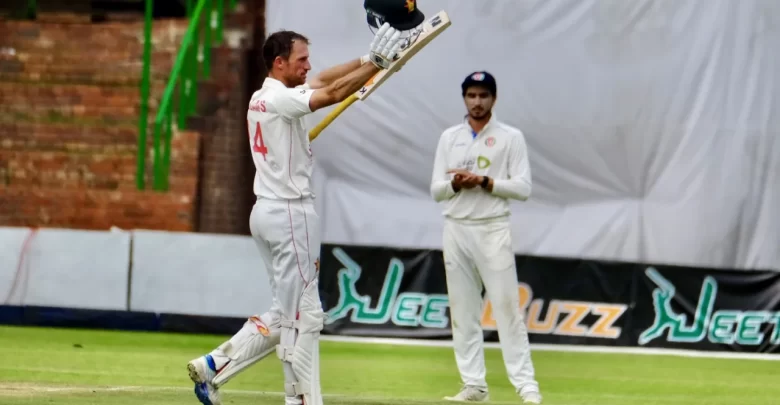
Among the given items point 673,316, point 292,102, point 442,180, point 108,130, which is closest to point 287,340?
point 292,102

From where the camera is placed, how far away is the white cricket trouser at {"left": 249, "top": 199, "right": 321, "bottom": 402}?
594 cm

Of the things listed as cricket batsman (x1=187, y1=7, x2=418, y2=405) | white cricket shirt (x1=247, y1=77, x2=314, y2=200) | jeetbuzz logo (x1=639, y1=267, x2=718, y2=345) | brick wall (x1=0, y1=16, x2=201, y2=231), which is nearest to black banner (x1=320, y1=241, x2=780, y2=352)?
jeetbuzz logo (x1=639, y1=267, x2=718, y2=345)

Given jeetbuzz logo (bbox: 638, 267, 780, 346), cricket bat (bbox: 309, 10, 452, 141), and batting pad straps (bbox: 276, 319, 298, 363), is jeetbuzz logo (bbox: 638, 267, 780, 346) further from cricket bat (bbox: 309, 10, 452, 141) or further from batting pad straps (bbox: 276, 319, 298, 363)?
cricket bat (bbox: 309, 10, 452, 141)

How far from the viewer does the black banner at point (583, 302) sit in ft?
39.0

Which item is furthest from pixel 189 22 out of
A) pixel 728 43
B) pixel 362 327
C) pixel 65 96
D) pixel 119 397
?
pixel 119 397

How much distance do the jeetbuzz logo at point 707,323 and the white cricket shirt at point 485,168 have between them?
4.28 m

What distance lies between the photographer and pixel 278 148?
6000 mm

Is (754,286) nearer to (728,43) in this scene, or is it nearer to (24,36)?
(728,43)

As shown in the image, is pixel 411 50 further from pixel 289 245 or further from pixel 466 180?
pixel 466 180

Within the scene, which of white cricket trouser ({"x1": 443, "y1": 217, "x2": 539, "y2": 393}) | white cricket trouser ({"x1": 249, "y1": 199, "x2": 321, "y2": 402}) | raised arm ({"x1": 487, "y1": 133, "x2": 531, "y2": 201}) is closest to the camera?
white cricket trouser ({"x1": 249, "y1": 199, "x2": 321, "y2": 402})

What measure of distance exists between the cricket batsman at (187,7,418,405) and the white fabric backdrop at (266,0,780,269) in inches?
281

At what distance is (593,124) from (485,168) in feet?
18.0

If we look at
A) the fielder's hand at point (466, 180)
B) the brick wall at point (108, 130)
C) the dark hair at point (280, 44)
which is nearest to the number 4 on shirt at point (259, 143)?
the dark hair at point (280, 44)

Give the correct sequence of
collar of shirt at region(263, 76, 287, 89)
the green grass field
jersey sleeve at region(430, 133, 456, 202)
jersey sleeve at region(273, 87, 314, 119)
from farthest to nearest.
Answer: jersey sleeve at region(430, 133, 456, 202)
the green grass field
collar of shirt at region(263, 76, 287, 89)
jersey sleeve at region(273, 87, 314, 119)
